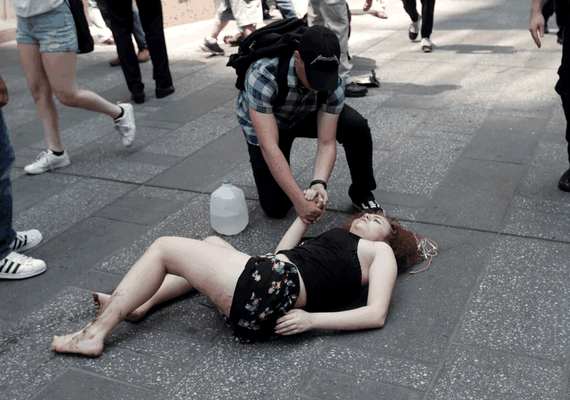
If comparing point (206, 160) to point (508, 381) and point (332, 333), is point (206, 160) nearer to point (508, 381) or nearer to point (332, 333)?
point (332, 333)

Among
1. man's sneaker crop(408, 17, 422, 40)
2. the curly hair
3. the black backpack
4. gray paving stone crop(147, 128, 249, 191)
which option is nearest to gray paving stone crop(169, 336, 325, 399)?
the curly hair

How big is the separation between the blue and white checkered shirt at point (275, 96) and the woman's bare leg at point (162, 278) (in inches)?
34.2

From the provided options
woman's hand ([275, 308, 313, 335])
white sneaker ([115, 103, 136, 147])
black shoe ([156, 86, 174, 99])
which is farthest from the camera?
black shoe ([156, 86, 174, 99])

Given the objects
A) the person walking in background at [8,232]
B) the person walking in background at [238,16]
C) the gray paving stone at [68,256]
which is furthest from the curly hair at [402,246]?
the person walking in background at [238,16]

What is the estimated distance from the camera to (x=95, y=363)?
237 centimetres

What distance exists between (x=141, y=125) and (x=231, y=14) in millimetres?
2947

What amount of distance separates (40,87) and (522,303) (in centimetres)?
354

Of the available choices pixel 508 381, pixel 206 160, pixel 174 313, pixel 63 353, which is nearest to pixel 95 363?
pixel 63 353

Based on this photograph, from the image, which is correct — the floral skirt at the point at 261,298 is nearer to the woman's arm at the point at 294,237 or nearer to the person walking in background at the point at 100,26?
the woman's arm at the point at 294,237

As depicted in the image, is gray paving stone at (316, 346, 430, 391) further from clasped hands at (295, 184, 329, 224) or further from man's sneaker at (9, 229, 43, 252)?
man's sneaker at (9, 229, 43, 252)

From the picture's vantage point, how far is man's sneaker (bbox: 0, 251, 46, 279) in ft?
9.87

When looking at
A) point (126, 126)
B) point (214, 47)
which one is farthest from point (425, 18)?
point (126, 126)

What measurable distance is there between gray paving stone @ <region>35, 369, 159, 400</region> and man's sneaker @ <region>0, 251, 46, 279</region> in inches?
36.7

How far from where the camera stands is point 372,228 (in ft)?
9.12
